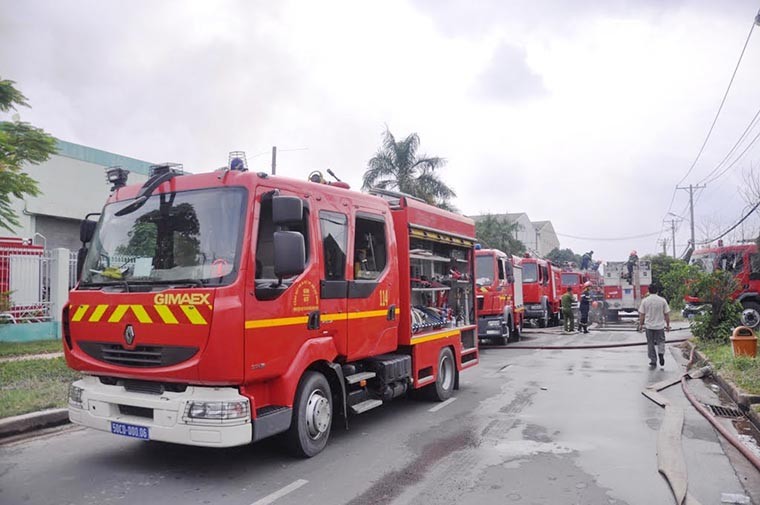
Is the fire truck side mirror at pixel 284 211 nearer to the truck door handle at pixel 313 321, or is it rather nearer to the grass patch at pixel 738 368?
the truck door handle at pixel 313 321

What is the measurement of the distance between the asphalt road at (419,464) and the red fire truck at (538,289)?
1448cm

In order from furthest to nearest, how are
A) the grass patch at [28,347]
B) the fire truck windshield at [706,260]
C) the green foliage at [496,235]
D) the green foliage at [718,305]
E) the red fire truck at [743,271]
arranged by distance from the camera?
the green foliage at [496,235]
the fire truck windshield at [706,260]
the red fire truck at [743,271]
the green foliage at [718,305]
the grass patch at [28,347]

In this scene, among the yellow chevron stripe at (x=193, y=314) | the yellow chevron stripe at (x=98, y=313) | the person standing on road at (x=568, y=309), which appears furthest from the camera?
the person standing on road at (x=568, y=309)

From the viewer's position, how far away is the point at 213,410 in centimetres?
472

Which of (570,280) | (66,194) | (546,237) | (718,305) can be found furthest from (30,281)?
(546,237)

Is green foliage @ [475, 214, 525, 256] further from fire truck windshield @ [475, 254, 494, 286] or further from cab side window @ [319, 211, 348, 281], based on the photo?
cab side window @ [319, 211, 348, 281]

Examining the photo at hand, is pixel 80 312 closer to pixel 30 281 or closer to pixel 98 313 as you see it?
pixel 98 313

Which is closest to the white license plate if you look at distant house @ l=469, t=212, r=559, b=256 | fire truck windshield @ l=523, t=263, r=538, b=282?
fire truck windshield @ l=523, t=263, r=538, b=282

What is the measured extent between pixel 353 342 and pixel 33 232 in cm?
1833

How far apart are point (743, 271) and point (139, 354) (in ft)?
62.0

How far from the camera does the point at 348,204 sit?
6.60 meters

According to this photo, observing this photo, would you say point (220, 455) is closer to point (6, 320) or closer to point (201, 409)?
point (201, 409)

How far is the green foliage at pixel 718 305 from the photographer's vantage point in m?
14.0

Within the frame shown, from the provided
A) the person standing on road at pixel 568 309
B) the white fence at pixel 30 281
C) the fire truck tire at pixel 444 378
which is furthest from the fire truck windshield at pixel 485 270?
the white fence at pixel 30 281
